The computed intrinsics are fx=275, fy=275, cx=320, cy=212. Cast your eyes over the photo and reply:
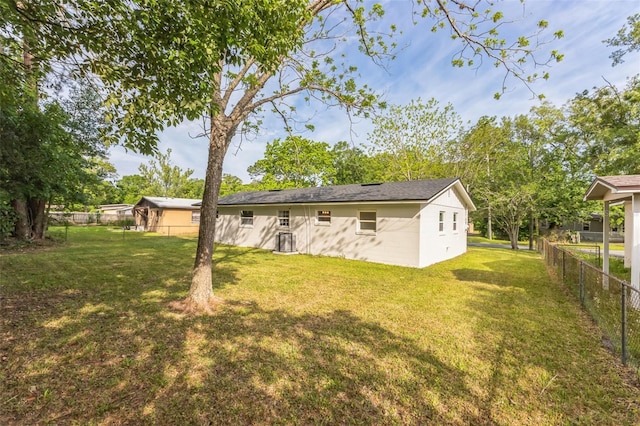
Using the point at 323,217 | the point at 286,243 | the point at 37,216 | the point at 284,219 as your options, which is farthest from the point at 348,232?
the point at 37,216

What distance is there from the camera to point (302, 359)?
3.56 metres

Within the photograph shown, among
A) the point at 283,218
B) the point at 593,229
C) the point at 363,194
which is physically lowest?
the point at 593,229

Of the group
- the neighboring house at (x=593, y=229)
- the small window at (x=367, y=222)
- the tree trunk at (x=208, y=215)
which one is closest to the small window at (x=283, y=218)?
the small window at (x=367, y=222)

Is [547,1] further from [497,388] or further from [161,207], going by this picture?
[161,207]

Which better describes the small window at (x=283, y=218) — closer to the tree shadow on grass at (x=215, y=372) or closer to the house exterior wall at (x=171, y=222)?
the tree shadow on grass at (x=215, y=372)

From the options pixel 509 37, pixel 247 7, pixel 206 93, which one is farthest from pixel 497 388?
pixel 509 37

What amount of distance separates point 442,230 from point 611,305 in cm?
803

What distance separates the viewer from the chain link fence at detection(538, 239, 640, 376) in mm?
3686

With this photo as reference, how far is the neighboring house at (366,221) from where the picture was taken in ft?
35.4

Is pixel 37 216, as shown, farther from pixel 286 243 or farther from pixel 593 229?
pixel 593 229

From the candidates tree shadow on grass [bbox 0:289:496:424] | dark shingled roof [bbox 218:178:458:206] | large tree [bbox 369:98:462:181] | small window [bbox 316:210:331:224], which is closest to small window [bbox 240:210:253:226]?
dark shingled roof [bbox 218:178:458:206]

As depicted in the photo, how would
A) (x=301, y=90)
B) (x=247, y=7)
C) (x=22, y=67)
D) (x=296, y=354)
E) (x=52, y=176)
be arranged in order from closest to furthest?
(x=247, y=7) → (x=296, y=354) → (x=22, y=67) → (x=301, y=90) → (x=52, y=176)

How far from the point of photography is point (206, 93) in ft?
11.2

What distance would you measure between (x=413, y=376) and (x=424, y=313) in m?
2.37
